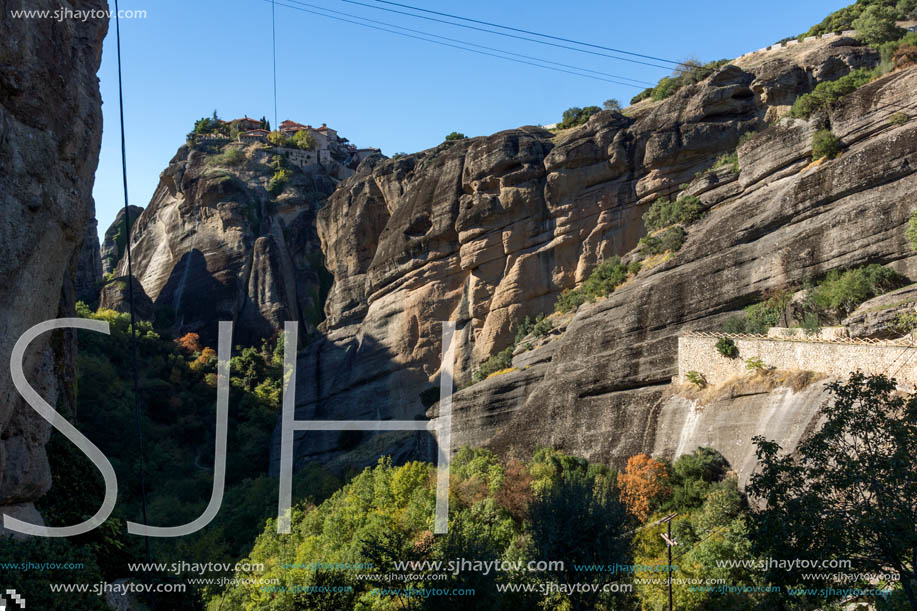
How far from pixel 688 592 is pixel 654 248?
17.7 m

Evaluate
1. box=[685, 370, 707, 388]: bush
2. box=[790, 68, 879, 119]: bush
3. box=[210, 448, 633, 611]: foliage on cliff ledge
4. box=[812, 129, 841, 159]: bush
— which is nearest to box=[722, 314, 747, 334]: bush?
box=[685, 370, 707, 388]: bush

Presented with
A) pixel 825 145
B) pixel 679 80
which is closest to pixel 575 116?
pixel 679 80

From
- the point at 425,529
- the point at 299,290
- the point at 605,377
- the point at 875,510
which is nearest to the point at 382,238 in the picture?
the point at 299,290

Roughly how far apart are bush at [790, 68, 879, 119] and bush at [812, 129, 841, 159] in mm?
1665

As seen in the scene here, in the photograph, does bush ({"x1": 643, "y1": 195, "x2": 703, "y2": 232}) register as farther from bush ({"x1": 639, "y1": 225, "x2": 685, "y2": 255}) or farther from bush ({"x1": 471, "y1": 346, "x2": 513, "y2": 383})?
bush ({"x1": 471, "y1": 346, "x2": 513, "y2": 383})

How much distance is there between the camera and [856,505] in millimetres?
11695

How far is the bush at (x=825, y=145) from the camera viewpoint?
2583 centimetres

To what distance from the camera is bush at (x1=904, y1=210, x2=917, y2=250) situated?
833 inches

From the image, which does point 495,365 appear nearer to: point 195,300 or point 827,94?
point 827,94

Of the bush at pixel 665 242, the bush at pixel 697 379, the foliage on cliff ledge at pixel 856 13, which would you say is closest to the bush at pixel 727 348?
the bush at pixel 697 379

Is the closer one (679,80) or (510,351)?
(510,351)

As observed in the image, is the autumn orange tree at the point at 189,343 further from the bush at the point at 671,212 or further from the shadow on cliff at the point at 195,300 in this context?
the bush at the point at 671,212

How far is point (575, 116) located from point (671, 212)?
68.1 feet

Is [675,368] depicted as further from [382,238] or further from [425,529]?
[382,238]
